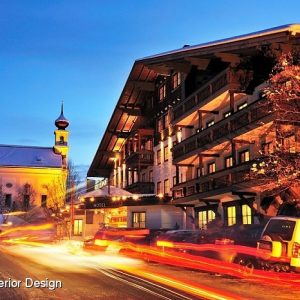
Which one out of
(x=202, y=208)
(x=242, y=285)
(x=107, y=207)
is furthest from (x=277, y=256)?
(x=107, y=207)

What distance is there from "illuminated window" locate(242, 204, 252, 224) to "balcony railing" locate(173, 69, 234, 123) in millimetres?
7181

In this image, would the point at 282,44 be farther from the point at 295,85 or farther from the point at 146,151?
the point at 146,151

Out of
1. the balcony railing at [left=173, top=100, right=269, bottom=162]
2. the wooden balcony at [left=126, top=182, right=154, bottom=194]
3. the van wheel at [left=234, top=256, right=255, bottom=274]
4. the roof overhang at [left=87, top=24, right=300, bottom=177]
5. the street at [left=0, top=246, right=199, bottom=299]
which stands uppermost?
the roof overhang at [left=87, top=24, right=300, bottom=177]

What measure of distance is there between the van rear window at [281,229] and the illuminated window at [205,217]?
18.7 m

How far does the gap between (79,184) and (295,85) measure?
2728 inches

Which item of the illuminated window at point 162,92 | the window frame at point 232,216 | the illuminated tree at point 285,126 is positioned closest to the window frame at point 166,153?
the illuminated window at point 162,92

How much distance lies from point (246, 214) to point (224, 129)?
5197 mm

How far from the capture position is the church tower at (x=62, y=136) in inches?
4619

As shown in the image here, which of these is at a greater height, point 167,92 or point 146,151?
point 167,92

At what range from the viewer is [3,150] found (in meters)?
114

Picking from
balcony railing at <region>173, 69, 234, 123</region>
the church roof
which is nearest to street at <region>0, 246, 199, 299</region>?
balcony railing at <region>173, 69, 234, 123</region>

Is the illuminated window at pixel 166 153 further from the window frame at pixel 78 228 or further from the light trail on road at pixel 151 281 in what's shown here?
the light trail on road at pixel 151 281

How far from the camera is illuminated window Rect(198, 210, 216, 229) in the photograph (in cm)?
3600

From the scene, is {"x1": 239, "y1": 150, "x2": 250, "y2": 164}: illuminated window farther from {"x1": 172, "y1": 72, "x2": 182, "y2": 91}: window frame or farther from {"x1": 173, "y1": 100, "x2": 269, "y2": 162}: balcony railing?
{"x1": 172, "y1": 72, "x2": 182, "y2": 91}: window frame
